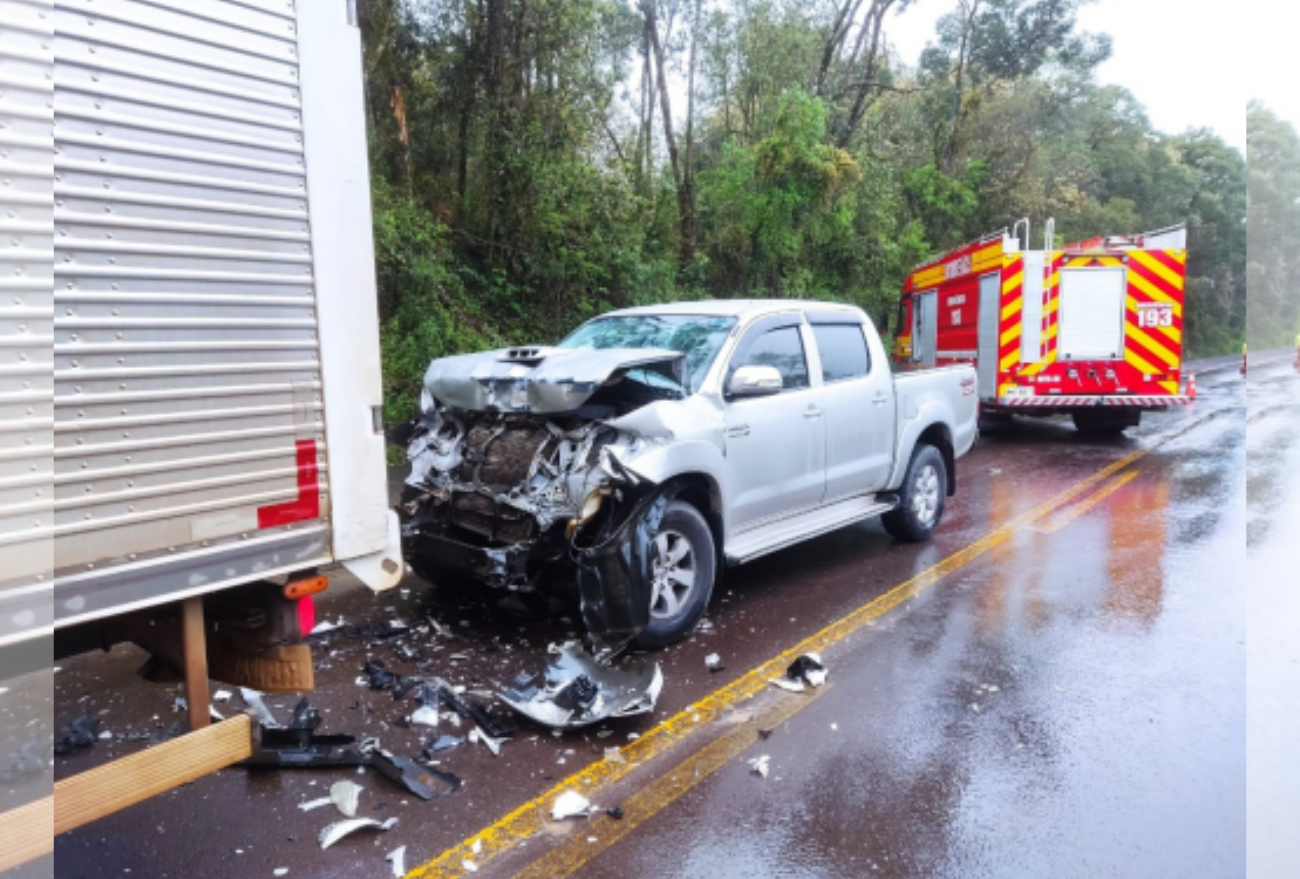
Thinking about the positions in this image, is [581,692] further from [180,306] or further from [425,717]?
[180,306]

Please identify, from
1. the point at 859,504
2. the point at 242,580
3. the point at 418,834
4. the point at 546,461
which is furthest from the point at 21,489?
the point at 859,504

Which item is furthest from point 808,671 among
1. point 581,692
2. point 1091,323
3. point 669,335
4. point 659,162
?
point 659,162

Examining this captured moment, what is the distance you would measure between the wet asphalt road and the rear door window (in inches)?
55.7

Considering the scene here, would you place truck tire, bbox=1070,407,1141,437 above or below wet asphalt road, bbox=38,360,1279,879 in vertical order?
above

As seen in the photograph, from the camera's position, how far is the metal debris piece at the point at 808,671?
4355 mm

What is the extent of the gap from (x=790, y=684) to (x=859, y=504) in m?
2.38

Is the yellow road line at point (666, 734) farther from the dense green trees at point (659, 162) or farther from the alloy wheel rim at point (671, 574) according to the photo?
the dense green trees at point (659, 162)

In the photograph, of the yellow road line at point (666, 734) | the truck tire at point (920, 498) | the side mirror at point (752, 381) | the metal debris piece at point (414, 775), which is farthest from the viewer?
→ the truck tire at point (920, 498)

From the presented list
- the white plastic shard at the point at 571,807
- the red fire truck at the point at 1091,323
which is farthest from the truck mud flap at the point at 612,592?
the red fire truck at the point at 1091,323

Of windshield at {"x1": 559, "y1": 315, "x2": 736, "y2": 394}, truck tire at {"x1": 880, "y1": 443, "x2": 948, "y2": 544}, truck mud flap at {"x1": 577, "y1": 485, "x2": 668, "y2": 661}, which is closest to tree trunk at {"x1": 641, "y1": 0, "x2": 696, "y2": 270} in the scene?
truck tire at {"x1": 880, "y1": 443, "x2": 948, "y2": 544}

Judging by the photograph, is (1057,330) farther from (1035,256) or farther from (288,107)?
(288,107)

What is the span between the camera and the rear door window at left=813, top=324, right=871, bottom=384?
243 inches

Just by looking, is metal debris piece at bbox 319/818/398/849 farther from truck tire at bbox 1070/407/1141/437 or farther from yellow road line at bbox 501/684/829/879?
truck tire at bbox 1070/407/1141/437

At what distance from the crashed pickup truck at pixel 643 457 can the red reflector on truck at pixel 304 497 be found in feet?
5.87
